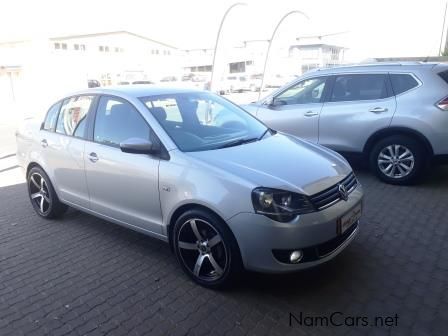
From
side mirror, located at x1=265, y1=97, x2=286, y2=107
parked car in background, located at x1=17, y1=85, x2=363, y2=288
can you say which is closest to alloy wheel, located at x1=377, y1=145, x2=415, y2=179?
side mirror, located at x1=265, y1=97, x2=286, y2=107

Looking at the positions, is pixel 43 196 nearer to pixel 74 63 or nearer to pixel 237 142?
pixel 237 142

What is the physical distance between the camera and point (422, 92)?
223 inches

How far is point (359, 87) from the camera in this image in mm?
6254

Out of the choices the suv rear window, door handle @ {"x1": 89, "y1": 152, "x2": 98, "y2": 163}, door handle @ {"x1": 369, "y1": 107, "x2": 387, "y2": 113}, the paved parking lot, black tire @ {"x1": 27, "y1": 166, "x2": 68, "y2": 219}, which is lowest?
the paved parking lot

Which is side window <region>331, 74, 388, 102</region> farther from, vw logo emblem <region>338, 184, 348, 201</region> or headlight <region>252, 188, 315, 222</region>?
headlight <region>252, 188, 315, 222</region>

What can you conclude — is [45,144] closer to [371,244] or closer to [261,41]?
[371,244]

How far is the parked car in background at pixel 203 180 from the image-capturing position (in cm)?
301

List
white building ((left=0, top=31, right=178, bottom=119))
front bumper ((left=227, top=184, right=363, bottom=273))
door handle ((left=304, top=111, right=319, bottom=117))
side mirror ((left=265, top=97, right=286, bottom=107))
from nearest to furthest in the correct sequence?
front bumper ((left=227, top=184, right=363, bottom=273)) → door handle ((left=304, top=111, right=319, bottom=117)) → side mirror ((left=265, top=97, right=286, bottom=107)) → white building ((left=0, top=31, right=178, bottom=119))

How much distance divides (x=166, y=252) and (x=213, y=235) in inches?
41.7

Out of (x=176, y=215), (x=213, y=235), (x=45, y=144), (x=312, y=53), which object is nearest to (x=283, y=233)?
(x=213, y=235)

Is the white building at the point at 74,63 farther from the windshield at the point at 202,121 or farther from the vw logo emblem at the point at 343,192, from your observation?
the vw logo emblem at the point at 343,192

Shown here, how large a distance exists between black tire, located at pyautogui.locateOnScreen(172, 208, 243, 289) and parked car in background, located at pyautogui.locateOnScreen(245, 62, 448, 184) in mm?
3683

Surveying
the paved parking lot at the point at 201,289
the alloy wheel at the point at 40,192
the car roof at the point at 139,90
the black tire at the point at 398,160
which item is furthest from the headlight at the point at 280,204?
the black tire at the point at 398,160

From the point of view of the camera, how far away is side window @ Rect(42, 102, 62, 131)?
16.2 feet
